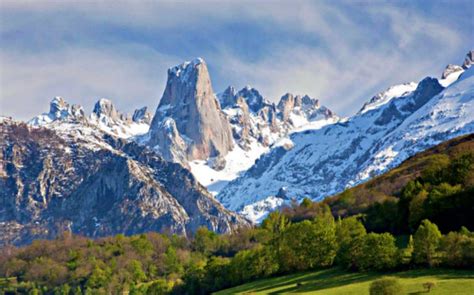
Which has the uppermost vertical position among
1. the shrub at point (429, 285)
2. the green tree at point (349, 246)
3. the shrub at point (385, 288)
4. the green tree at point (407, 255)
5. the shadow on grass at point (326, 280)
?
the green tree at point (349, 246)

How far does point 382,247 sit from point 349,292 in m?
19.1

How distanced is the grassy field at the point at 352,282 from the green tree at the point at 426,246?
3388mm

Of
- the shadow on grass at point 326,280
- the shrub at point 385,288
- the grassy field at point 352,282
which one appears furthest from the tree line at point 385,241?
the shrub at point 385,288

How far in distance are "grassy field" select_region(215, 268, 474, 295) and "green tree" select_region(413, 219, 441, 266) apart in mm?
3388

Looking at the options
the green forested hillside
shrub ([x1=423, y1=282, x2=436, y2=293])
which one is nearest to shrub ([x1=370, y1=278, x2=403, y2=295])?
shrub ([x1=423, y1=282, x2=436, y2=293])

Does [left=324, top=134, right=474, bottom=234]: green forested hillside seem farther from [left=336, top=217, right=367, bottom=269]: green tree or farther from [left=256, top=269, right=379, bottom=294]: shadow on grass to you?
[left=256, top=269, right=379, bottom=294]: shadow on grass

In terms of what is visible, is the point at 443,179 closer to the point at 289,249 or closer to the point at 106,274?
the point at 289,249

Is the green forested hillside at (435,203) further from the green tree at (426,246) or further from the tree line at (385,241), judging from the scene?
the green tree at (426,246)

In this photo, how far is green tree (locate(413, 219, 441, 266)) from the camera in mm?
96562

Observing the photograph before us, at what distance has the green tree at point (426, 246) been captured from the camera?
9656 centimetres

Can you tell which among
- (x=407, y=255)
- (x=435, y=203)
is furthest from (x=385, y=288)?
(x=435, y=203)

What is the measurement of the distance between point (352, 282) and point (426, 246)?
12606mm

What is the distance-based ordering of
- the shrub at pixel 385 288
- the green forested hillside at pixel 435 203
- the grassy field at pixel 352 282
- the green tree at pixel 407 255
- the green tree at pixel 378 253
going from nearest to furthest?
the shrub at pixel 385 288, the grassy field at pixel 352 282, the green tree at pixel 407 255, the green tree at pixel 378 253, the green forested hillside at pixel 435 203

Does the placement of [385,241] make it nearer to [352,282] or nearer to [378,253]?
[378,253]
